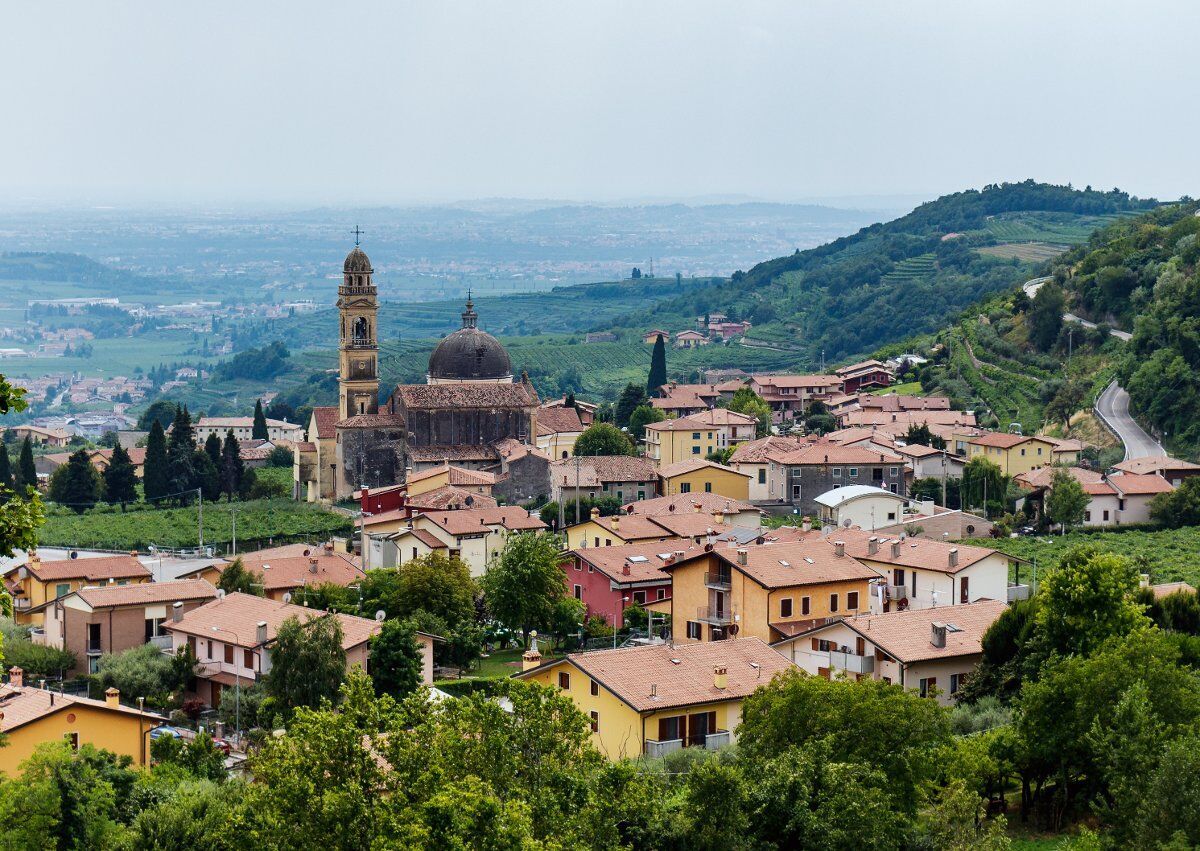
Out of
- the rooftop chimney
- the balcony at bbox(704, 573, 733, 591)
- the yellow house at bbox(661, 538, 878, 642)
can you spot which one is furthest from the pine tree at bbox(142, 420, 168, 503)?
the rooftop chimney

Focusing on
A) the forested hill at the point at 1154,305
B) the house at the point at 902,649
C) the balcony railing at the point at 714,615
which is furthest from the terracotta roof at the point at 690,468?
the house at the point at 902,649

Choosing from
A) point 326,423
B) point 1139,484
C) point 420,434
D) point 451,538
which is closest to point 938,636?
point 451,538

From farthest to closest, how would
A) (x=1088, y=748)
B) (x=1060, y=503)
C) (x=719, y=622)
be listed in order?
(x=1060, y=503)
(x=719, y=622)
(x=1088, y=748)

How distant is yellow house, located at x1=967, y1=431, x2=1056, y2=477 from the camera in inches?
2598

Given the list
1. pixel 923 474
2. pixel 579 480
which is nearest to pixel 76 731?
pixel 579 480

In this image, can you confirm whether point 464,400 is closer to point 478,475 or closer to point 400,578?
point 478,475

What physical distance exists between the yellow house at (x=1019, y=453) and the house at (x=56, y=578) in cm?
3037

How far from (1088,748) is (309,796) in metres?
10.3

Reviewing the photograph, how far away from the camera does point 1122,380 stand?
79.1m

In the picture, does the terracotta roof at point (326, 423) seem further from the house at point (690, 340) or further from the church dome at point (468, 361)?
the house at point (690, 340)

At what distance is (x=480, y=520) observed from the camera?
53.1 metres

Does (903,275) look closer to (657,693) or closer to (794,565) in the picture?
(794,565)

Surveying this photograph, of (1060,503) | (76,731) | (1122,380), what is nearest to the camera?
(76,731)

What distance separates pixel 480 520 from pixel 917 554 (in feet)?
51.5
